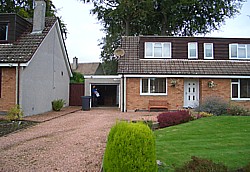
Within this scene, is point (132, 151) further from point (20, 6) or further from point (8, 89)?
point (20, 6)

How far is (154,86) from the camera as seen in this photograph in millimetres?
20484

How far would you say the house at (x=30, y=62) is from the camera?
52.6 ft

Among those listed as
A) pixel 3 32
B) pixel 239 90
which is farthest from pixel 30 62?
pixel 239 90

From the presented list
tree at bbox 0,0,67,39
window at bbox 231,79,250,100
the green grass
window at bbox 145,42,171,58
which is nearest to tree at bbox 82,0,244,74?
tree at bbox 0,0,67,39

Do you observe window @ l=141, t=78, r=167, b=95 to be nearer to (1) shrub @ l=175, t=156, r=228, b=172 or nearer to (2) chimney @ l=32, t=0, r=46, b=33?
(2) chimney @ l=32, t=0, r=46, b=33

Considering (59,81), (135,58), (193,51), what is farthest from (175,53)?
(59,81)

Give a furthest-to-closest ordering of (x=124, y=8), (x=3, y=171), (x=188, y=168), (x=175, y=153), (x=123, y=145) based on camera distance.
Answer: (x=124, y=8)
(x=175, y=153)
(x=3, y=171)
(x=188, y=168)
(x=123, y=145)

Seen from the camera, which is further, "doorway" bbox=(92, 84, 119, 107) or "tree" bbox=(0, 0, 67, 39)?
"doorway" bbox=(92, 84, 119, 107)

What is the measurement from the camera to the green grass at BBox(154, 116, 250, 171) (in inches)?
264

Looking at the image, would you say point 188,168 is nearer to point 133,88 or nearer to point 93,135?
point 93,135

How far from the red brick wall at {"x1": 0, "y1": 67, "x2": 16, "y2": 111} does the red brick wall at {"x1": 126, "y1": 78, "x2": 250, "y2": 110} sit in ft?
26.0

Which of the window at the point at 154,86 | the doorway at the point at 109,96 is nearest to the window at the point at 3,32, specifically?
the window at the point at 154,86

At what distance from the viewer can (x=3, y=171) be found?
6.23 metres

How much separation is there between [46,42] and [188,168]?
15.8 m
